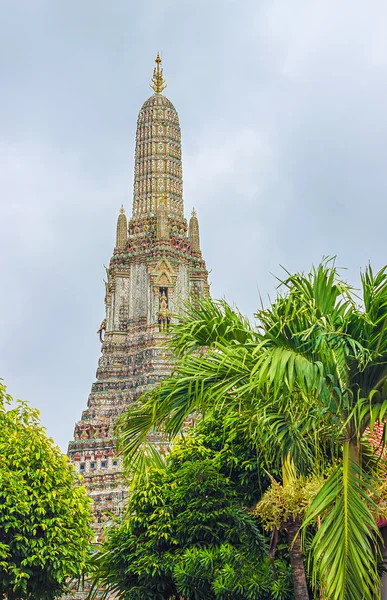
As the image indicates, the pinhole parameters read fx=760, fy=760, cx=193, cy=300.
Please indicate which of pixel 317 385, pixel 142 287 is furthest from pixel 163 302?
pixel 317 385

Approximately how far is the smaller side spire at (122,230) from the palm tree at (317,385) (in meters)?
30.8

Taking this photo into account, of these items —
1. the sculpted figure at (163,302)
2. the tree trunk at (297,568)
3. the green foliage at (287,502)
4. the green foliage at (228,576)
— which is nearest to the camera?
the green foliage at (287,502)

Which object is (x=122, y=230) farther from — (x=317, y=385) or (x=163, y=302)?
(x=317, y=385)

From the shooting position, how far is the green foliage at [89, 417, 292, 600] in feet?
36.7

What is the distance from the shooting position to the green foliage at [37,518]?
12.2 m

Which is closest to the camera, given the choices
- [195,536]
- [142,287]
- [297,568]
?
[297,568]

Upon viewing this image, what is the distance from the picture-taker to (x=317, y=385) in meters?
7.37

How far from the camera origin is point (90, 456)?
31.2 metres

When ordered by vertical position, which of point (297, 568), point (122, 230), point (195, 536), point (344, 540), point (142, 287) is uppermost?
point (122, 230)

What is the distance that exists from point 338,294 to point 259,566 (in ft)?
16.3

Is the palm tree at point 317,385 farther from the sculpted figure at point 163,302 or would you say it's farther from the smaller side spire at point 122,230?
the smaller side spire at point 122,230

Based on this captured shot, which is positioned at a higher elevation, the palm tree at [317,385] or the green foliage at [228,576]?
the palm tree at [317,385]

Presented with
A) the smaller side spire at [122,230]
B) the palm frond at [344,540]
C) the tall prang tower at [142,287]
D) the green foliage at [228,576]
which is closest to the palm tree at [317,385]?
the palm frond at [344,540]

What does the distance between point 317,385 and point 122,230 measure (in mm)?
33588
